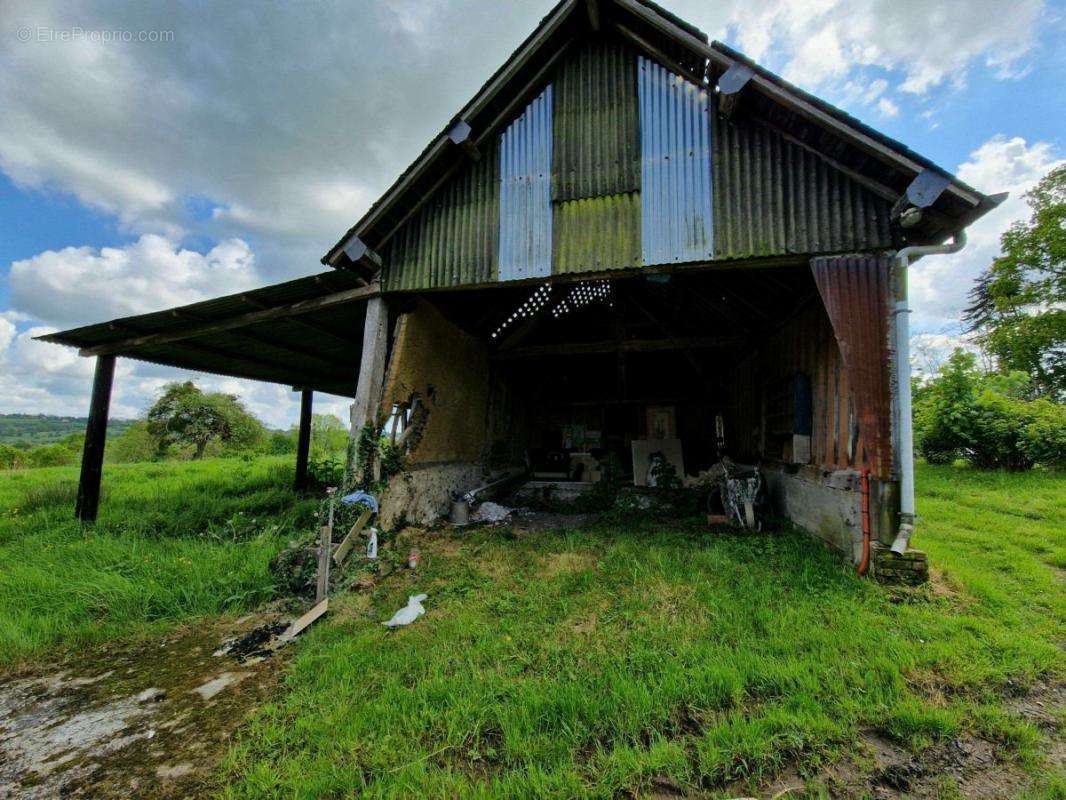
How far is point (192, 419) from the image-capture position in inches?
1137

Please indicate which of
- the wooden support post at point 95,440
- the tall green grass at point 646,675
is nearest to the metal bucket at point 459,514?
the tall green grass at point 646,675

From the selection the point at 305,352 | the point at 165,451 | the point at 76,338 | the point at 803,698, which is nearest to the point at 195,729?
the point at 803,698

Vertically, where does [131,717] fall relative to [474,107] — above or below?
below

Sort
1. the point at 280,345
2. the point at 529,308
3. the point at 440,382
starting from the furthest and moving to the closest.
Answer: the point at 529,308 → the point at 280,345 → the point at 440,382

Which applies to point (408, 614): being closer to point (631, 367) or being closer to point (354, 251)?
point (354, 251)

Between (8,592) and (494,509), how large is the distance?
5.97 metres

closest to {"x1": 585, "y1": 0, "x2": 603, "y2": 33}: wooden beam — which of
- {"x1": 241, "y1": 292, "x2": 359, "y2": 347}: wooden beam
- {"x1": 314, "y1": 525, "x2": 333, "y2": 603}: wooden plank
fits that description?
{"x1": 241, "y1": 292, "x2": 359, "y2": 347}: wooden beam

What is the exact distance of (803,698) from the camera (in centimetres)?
259

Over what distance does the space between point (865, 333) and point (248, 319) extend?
8206 millimetres

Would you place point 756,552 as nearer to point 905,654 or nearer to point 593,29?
point 905,654

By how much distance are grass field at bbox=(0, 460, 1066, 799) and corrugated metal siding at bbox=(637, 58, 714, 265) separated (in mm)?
3698

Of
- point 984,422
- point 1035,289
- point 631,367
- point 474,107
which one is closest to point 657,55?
point 474,107

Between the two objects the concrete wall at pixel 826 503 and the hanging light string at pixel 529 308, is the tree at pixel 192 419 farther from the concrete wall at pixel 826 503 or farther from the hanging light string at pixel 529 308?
the concrete wall at pixel 826 503

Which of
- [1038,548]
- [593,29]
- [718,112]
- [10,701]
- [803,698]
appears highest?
[593,29]
